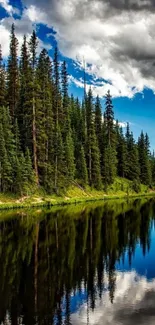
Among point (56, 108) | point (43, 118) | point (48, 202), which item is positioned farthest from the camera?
point (56, 108)

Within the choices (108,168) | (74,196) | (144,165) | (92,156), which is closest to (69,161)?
(74,196)

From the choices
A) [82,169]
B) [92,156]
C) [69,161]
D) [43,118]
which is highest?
[43,118]

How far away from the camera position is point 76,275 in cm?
1827

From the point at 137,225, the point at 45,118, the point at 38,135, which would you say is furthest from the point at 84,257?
the point at 45,118

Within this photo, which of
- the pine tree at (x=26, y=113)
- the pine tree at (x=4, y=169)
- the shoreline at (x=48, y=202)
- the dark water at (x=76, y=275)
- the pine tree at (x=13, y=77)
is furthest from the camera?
the pine tree at (x=13, y=77)

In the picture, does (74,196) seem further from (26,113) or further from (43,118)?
(26,113)

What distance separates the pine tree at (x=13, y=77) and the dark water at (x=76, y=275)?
43.0 m

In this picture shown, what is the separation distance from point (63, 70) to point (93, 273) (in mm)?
75794

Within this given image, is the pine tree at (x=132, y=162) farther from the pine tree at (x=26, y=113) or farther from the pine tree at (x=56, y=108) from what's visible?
the pine tree at (x=26, y=113)

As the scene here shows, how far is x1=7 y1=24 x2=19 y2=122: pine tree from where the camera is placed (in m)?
73.9

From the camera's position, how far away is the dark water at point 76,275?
13328mm

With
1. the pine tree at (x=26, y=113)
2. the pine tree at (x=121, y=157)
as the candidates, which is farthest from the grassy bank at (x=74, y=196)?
the pine tree at (x=26, y=113)

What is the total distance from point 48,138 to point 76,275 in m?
52.6

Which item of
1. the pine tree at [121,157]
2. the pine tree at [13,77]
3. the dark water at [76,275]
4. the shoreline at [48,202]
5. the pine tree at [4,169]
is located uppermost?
the pine tree at [13,77]
